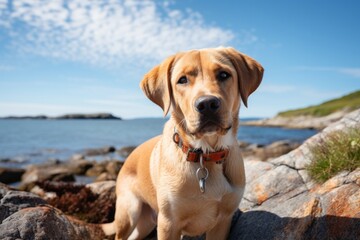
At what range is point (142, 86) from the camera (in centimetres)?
390

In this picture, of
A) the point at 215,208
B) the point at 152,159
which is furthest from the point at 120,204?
the point at 215,208

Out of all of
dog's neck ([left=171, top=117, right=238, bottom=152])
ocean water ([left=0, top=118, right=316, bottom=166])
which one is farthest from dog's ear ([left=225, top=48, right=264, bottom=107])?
ocean water ([left=0, top=118, right=316, bottom=166])

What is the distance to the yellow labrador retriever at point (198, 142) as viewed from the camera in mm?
3506

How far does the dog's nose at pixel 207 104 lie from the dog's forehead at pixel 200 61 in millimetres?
529

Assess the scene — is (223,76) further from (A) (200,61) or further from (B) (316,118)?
(B) (316,118)

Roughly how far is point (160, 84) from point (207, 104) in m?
0.87

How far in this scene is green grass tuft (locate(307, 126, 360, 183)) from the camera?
481 cm

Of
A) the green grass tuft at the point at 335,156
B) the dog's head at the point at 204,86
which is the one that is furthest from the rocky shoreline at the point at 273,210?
the dog's head at the point at 204,86

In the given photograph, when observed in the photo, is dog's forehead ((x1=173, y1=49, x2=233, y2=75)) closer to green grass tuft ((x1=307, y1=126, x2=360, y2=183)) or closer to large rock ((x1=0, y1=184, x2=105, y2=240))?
large rock ((x1=0, y1=184, x2=105, y2=240))

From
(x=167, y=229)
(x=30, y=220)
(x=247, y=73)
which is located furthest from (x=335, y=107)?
(x=30, y=220)

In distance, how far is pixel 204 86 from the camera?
3.38m

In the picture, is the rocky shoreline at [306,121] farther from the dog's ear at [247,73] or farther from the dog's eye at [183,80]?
the dog's eye at [183,80]

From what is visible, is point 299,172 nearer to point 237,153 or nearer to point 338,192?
point 338,192

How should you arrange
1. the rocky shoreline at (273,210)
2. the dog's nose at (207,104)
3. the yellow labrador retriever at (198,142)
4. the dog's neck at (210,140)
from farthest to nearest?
1. the rocky shoreline at (273,210)
2. the dog's neck at (210,140)
3. the yellow labrador retriever at (198,142)
4. the dog's nose at (207,104)
